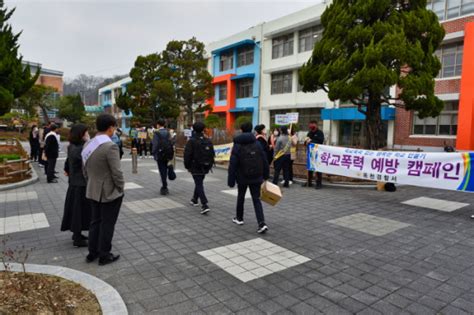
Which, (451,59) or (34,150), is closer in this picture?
(34,150)

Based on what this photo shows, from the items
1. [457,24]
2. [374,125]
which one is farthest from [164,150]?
[457,24]

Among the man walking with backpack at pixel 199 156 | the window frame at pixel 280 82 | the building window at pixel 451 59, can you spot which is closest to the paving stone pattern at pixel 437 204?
the man walking with backpack at pixel 199 156

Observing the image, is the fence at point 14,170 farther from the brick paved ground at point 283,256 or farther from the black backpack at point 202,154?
the black backpack at point 202,154

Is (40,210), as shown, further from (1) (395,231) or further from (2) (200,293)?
(1) (395,231)

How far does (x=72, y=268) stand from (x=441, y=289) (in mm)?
4270

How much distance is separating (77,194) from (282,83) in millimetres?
27363

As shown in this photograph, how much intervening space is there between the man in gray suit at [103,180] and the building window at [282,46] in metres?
27.6

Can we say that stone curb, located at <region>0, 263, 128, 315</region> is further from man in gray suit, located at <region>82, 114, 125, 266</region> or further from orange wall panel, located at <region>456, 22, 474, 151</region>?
orange wall panel, located at <region>456, 22, 474, 151</region>

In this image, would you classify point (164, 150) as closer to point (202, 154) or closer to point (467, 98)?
point (202, 154)

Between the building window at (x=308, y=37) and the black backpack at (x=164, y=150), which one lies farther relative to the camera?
the building window at (x=308, y=37)

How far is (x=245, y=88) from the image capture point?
3484 cm

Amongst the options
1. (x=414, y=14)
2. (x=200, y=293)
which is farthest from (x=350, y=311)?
(x=414, y=14)

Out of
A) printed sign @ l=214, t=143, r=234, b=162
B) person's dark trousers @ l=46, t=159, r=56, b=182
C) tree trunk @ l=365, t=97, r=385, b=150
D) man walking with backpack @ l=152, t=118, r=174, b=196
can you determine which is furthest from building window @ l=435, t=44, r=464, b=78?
person's dark trousers @ l=46, t=159, r=56, b=182

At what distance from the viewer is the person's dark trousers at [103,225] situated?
4.12m
